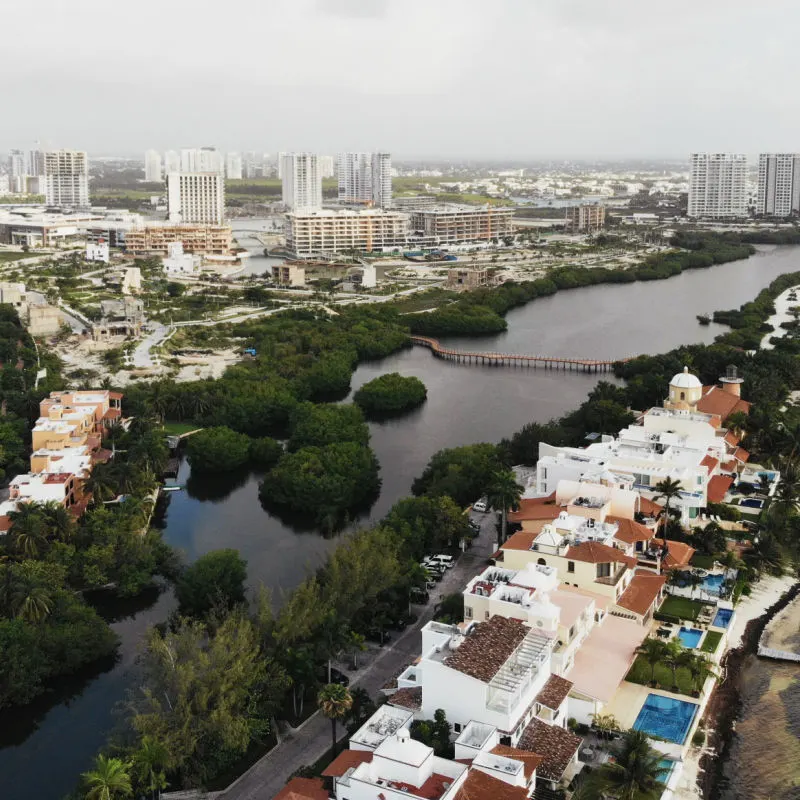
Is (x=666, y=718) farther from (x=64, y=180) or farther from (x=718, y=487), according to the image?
(x=64, y=180)

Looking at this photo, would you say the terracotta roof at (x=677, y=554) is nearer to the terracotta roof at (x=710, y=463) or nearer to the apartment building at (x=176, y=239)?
the terracotta roof at (x=710, y=463)

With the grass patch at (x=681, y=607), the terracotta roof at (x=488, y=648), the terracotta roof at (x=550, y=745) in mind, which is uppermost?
the terracotta roof at (x=488, y=648)

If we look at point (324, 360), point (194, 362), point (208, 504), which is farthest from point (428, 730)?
point (194, 362)

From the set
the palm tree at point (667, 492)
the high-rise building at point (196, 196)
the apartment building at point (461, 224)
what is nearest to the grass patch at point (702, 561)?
the palm tree at point (667, 492)

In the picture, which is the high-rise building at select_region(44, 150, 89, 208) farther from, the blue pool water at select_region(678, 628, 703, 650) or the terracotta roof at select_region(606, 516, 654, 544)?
the blue pool water at select_region(678, 628, 703, 650)

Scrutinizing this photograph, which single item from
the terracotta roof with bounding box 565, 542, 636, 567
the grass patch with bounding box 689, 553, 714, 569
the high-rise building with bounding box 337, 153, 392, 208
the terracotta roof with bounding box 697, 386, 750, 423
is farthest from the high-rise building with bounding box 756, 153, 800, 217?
the terracotta roof with bounding box 565, 542, 636, 567

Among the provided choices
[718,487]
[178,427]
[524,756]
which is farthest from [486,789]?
[178,427]
